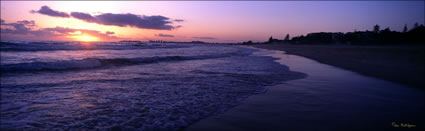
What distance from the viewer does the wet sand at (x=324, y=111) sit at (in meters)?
3.37

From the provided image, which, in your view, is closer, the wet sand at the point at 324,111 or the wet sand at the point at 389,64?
the wet sand at the point at 324,111

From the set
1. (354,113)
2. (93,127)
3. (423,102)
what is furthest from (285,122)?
(423,102)

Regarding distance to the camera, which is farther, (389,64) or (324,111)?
(389,64)

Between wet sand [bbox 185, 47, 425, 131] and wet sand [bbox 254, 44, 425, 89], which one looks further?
wet sand [bbox 254, 44, 425, 89]

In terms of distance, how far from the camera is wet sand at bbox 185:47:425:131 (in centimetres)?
337

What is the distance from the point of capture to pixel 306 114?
3891 millimetres

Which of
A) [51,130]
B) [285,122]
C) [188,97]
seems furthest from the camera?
[188,97]

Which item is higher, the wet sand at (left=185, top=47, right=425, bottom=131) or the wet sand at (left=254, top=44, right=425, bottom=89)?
the wet sand at (left=254, top=44, right=425, bottom=89)

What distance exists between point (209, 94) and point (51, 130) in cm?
337

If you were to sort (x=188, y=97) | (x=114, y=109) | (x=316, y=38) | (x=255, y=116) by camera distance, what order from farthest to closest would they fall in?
1. (x=316, y=38)
2. (x=188, y=97)
3. (x=114, y=109)
4. (x=255, y=116)

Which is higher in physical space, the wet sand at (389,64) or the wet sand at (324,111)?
the wet sand at (389,64)

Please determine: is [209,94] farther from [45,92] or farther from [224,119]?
[45,92]

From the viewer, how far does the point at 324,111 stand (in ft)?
13.3

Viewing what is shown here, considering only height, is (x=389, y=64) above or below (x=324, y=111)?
above
